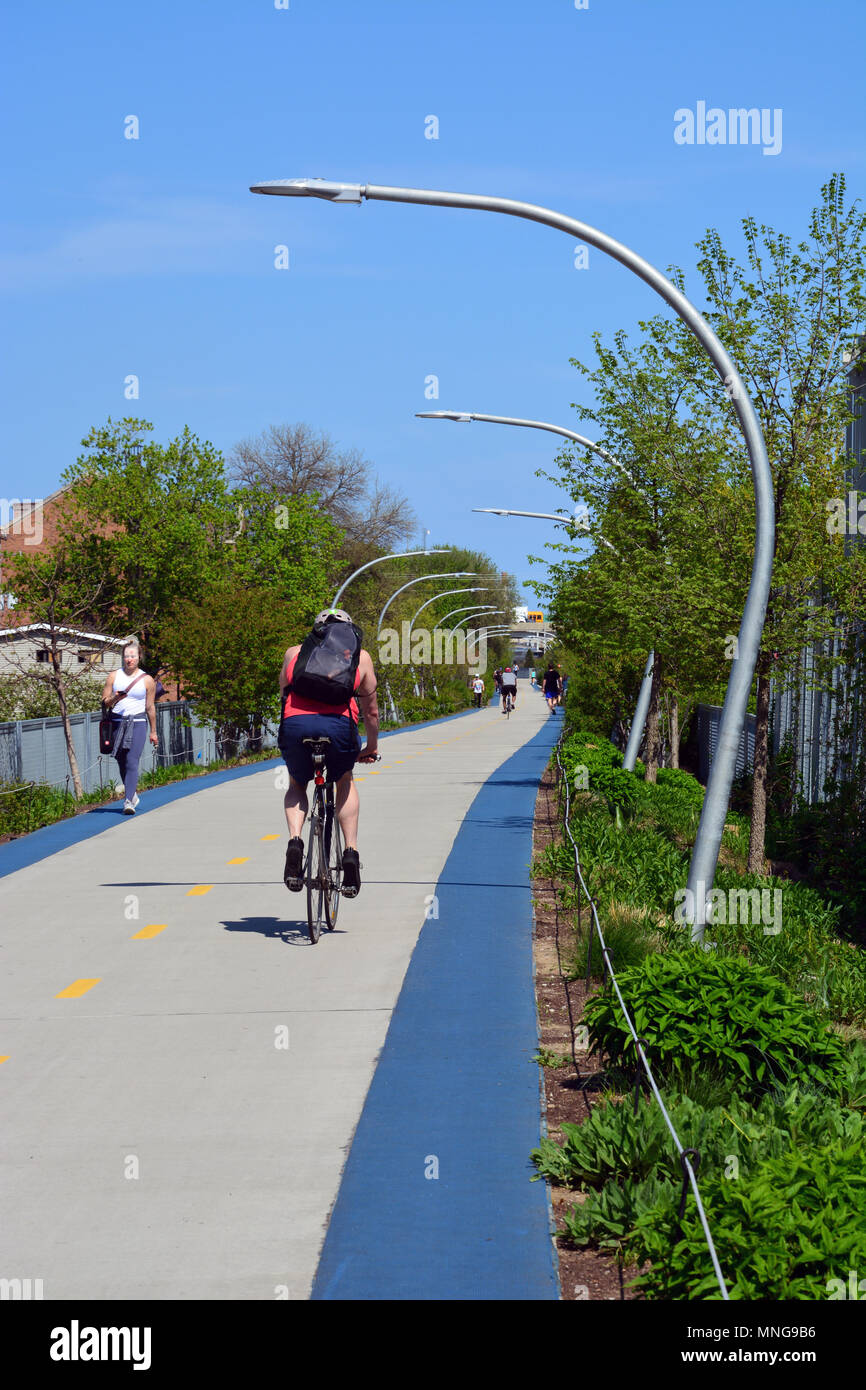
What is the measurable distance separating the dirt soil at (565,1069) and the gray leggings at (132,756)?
5.59 meters

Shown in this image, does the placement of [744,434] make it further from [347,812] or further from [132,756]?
[132,756]

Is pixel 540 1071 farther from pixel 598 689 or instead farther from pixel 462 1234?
pixel 598 689

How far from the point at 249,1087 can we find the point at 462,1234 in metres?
1.85

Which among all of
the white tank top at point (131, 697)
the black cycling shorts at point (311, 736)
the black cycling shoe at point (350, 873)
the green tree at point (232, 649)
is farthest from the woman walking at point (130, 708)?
the green tree at point (232, 649)

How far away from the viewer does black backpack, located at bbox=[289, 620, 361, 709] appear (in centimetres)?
866

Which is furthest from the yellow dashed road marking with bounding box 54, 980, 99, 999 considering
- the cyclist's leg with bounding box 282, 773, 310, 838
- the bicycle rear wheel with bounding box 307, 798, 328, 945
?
the cyclist's leg with bounding box 282, 773, 310, 838

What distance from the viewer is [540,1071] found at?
6.55 meters

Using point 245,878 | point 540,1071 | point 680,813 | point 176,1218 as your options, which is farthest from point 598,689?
point 176,1218

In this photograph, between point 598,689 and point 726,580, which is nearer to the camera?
point 726,580

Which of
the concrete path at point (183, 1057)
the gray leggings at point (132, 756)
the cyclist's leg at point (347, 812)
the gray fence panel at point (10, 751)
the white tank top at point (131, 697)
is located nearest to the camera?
the concrete path at point (183, 1057)

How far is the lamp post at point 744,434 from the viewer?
8914 mm

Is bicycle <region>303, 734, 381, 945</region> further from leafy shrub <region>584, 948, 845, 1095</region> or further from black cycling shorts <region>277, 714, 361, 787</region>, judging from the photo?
leafy shrub <region>584, 948, 845, 1095</region>

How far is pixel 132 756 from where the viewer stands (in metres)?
16.1

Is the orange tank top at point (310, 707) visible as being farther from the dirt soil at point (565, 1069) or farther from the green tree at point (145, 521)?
the green tree at point (145, 521)
